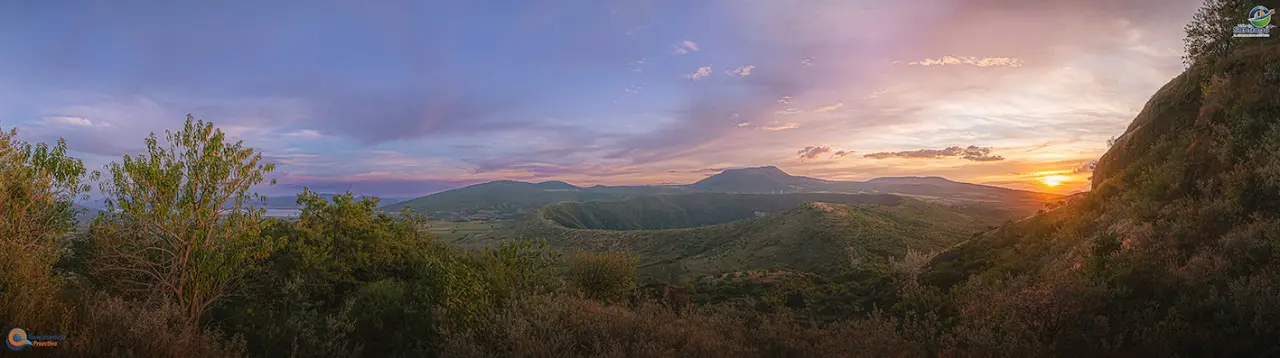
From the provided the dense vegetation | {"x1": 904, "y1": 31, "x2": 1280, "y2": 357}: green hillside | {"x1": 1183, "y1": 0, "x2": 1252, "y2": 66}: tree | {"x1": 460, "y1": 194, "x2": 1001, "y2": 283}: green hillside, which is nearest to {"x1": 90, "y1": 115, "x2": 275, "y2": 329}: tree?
the dense vegetation

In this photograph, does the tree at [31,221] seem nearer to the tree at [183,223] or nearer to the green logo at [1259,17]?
the tree at [183,223]

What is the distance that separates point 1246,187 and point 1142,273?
4862 mm

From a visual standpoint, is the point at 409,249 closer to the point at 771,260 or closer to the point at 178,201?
the point at 178,201

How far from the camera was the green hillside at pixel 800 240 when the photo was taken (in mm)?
57531

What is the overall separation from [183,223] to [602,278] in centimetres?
1171

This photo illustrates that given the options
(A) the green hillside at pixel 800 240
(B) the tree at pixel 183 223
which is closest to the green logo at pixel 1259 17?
(A) the green hillside at pixel 800 240

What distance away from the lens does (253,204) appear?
12.2m

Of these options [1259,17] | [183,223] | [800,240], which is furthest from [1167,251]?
[800,240]

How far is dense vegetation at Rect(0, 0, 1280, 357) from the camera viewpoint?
6797mm

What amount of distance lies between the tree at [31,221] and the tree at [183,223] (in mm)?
935

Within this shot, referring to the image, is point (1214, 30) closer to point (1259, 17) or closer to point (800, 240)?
point (1259, 17)

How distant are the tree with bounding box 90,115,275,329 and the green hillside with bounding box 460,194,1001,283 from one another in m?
38.5

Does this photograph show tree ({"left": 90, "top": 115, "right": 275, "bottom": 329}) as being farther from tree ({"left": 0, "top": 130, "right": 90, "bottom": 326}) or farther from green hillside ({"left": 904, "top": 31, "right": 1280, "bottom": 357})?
green hillside ({"left": 904, "top": 31, "right": 1280, "bottom": 357})

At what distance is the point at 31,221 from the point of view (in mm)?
10117
